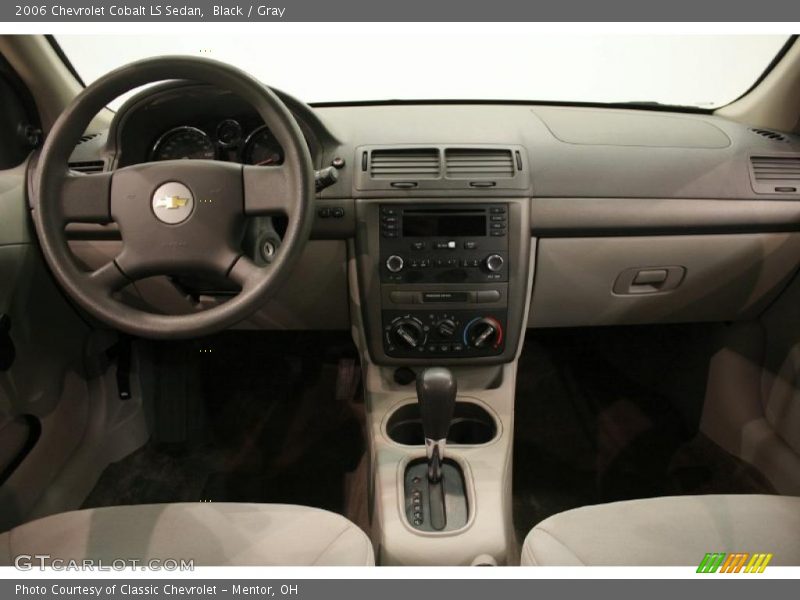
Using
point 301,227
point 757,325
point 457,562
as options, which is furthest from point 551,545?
point 757,325

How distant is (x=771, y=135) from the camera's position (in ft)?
4.91

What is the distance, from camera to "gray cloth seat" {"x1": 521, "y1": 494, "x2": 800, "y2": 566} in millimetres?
871

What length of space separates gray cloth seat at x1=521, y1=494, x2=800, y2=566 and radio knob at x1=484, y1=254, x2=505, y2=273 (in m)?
0.60

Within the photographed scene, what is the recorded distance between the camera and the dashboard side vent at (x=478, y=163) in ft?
4.29

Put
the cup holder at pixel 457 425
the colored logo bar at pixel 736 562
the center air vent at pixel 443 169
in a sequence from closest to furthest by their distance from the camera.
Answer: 1. the colored logo bar at pixel 736 562
2. the center air vent at pixel 443 169
3. the cup holder at pixel 457 425

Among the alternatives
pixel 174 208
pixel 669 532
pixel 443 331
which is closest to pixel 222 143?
pixel 174 208

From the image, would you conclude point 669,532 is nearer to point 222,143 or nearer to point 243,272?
point 243,272

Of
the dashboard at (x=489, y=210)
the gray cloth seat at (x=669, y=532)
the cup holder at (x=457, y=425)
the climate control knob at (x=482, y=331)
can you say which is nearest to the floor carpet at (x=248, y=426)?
the cup holder at (x=457, y=425)

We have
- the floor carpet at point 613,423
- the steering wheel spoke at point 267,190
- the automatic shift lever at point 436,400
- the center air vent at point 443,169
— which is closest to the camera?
the steering wheel spoke at point 267,190

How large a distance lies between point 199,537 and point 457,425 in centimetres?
79

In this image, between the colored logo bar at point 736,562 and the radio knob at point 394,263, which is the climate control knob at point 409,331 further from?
the colored logo bar at point 736,562

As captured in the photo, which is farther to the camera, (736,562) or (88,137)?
(88,137)

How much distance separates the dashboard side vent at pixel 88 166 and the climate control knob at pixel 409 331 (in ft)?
2.82

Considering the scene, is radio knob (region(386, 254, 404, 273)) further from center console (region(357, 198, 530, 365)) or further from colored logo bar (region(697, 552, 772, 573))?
colored logo bar (region(697, 552, 772, 573))
